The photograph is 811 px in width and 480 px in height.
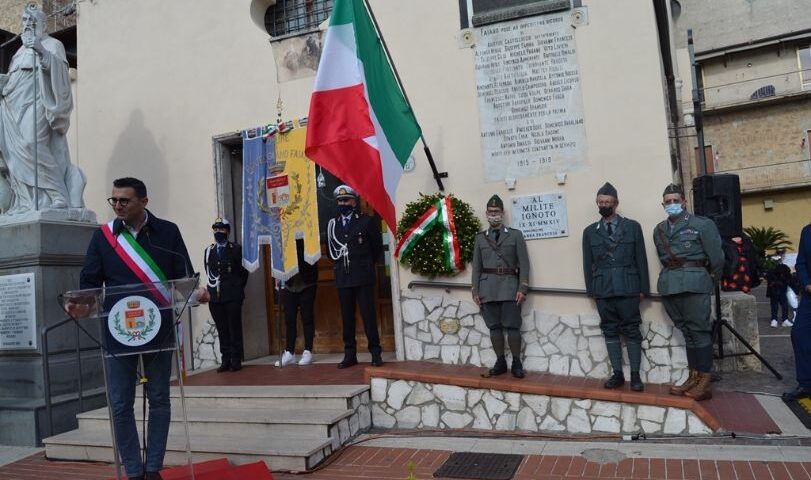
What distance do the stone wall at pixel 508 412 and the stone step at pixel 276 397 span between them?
339mm

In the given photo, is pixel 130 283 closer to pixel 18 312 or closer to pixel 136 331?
pixel 136 331

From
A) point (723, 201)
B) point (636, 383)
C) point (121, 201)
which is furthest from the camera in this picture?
point (723, 201)

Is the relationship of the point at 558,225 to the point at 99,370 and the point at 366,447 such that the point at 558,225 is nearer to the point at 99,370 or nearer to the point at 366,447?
the point at 366,447

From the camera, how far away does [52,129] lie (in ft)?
23.1

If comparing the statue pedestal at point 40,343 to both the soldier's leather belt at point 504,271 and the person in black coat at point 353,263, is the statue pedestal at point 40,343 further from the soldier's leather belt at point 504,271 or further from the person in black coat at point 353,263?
the soldier's leather belt at point 504,271

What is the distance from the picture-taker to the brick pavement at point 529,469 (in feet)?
12.8

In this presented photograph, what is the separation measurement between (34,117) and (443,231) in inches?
191

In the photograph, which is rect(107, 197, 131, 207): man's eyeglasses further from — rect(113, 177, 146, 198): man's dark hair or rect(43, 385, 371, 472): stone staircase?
rect(43, 385, 371, 472): stone staircase

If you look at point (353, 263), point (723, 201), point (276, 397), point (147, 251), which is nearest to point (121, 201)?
point (147, 251)

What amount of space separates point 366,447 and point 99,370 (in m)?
3.52

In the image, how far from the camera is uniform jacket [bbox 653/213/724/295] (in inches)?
204

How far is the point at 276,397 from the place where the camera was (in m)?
5.42

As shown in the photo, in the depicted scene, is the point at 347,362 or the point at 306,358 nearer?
the point at 347,362

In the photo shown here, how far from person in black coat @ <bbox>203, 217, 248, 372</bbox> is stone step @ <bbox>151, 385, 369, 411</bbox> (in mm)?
1278
